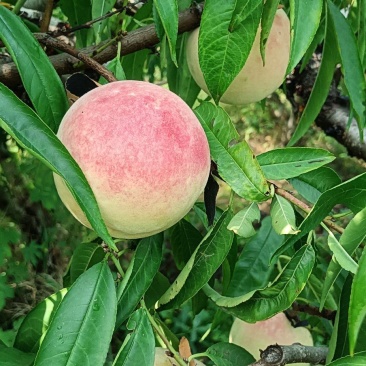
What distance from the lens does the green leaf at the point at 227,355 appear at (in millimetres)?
920

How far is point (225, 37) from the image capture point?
79 centimetres

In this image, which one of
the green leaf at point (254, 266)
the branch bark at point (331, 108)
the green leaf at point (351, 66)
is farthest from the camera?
the branch bark at point (331, 108)

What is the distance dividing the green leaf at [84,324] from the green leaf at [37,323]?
5.3 inches

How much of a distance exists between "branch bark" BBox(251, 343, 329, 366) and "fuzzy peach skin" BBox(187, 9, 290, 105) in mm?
444

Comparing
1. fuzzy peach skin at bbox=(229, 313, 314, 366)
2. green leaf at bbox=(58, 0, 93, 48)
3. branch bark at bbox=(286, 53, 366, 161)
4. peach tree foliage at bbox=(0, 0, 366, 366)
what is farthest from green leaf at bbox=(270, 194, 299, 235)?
branch bark at bbox=(286, 53, 366, 161)

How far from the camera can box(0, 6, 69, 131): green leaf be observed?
0.79m

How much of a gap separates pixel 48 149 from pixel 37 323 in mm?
373

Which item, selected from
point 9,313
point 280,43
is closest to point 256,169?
point 280,43

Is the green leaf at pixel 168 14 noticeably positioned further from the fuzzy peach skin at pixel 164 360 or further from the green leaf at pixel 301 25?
the fuzzy peach skin at pixel 164 360

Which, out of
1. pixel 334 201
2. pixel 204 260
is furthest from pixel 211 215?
pixel 334 201

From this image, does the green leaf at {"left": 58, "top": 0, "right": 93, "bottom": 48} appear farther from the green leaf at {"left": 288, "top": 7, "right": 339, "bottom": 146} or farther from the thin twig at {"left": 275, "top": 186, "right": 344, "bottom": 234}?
the thin twig at {"left": 275, "top": 186, "right": 344, "bottom": 234}

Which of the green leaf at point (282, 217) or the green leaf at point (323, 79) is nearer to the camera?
the green leaf at point (282, 217)

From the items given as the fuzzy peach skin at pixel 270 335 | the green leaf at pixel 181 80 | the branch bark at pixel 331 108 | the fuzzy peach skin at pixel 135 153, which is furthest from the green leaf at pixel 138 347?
the branch bark at pixel 331 108

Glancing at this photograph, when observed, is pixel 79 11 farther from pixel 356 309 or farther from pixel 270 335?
pixel 356 309
